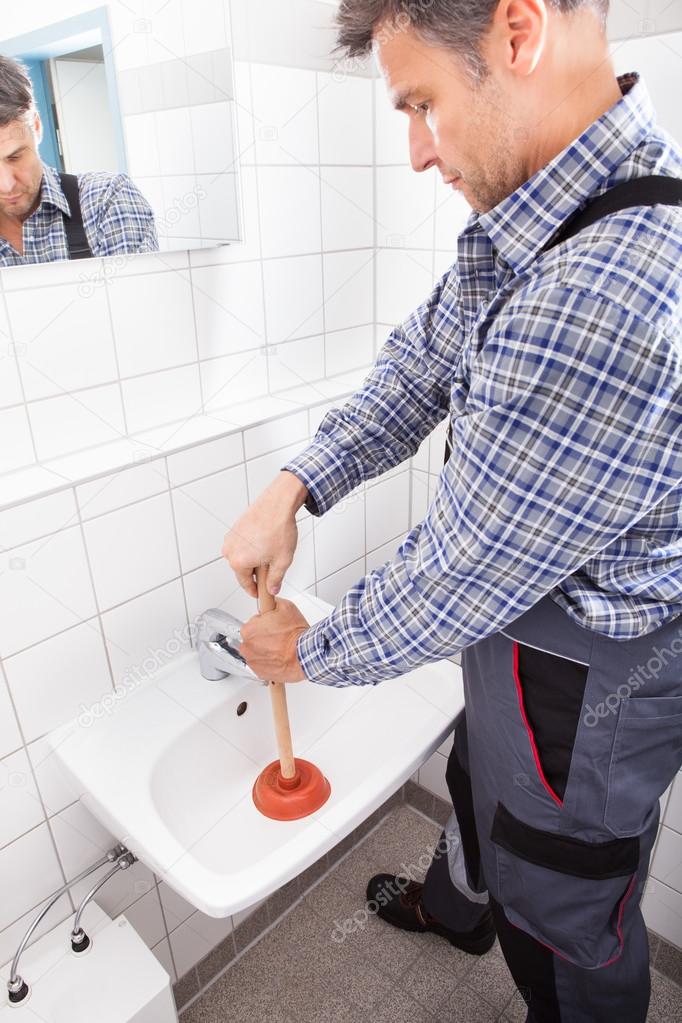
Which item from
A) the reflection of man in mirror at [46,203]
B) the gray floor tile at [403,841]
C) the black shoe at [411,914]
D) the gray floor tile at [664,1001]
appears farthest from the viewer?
the gray floor tile at [403,841]

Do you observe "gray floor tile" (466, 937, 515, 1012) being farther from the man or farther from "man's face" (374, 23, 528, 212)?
"man's face" (374, 23, 528, 212)

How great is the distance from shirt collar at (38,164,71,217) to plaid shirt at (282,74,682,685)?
56 cm

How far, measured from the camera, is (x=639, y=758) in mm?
848

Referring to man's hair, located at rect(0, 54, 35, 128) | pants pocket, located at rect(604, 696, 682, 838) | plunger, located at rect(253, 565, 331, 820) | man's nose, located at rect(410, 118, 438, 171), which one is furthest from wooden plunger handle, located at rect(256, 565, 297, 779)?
man's hair, located at rect(0, 54, 35, 128)

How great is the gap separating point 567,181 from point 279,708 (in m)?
0.76

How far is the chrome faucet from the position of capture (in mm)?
1119

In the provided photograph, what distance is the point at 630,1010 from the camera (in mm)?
974

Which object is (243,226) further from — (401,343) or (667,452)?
(667,452)

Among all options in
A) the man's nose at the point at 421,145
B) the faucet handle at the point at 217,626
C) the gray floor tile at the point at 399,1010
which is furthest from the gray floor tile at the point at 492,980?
the man's nose at the point at 421,145

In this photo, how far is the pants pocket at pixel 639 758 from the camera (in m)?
0.82

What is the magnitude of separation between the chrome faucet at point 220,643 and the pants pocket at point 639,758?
21.0 inches

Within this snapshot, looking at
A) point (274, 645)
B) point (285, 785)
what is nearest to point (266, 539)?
point (274, 645)

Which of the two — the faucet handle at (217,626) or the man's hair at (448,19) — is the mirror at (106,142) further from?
the faucet handle at (217,626)

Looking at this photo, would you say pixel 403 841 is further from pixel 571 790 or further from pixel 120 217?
pixel 120 217
